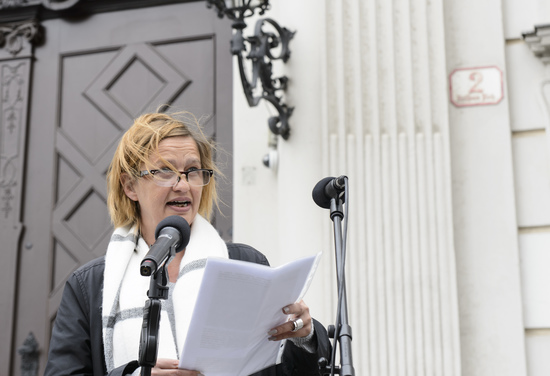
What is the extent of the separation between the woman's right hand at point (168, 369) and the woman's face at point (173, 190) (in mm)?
551

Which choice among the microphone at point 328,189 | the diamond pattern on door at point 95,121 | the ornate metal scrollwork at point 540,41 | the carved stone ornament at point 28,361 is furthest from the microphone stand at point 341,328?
the carved stone ornament at point 28,361

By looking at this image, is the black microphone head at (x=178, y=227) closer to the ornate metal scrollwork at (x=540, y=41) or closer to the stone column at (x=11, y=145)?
the ornate metal scrollwork at (x=540, y=41)

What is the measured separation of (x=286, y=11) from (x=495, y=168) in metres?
1.44

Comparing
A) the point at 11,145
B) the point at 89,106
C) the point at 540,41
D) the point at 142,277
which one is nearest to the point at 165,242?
the point at 142,277

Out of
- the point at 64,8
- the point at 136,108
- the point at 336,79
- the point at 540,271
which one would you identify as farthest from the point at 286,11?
the point at 540,271

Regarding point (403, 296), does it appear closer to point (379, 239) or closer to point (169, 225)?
point (379, 239)

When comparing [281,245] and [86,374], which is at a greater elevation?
[281,245]

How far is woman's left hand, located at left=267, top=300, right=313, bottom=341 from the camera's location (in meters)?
2.00

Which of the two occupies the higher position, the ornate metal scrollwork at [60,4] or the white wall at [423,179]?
the ornate metal scrollwork at [60,4]

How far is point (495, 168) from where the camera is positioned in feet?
12.5

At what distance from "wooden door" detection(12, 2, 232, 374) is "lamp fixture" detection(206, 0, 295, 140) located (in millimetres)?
669

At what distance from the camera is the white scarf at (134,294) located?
2162 millimetres

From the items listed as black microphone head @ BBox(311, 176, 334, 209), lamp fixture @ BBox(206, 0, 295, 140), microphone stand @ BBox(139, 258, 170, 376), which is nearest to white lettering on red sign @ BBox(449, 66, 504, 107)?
lamp fixture @ BBox(206, 0, 295, 140)

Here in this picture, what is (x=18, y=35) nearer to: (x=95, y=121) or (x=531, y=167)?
(x=95, y=121)
